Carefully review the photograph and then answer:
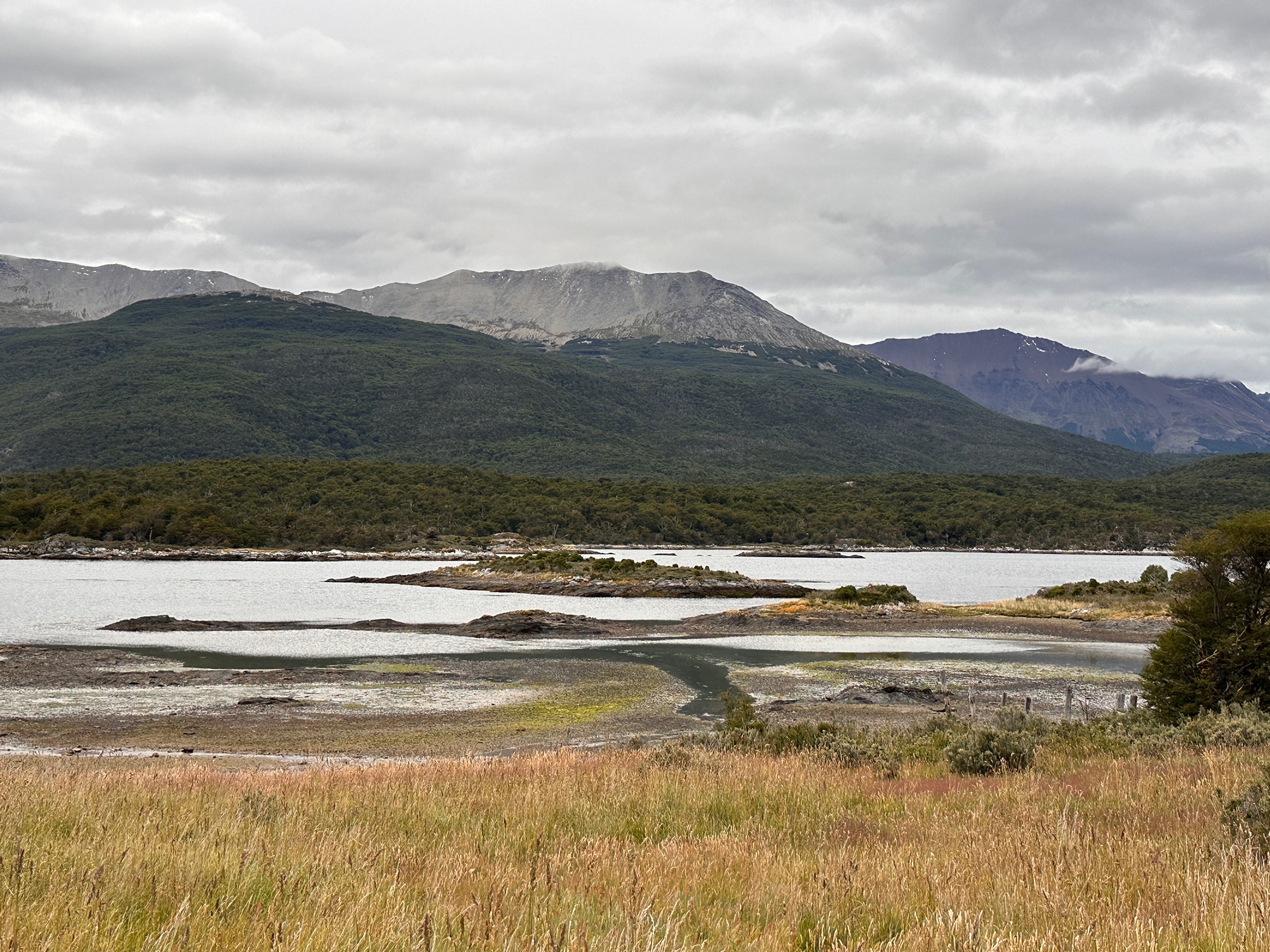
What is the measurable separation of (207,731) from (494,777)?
14469mm

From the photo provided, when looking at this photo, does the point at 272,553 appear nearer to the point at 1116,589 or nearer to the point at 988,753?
the point at 1116,589

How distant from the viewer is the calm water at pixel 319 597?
4212cm

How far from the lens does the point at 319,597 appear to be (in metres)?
65.6

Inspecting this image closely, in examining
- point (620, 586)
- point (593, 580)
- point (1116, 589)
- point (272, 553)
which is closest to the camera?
point (1116, 589)

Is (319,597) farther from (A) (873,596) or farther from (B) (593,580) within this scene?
(A) (873,596)

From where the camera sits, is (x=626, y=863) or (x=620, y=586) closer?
(x=626, y=863)

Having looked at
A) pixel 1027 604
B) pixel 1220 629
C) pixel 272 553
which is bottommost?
pixel 272 553

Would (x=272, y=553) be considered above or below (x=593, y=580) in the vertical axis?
below

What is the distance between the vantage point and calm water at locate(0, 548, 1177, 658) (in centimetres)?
4212

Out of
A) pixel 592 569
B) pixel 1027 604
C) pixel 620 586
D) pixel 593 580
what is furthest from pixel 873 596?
pixel 592 569

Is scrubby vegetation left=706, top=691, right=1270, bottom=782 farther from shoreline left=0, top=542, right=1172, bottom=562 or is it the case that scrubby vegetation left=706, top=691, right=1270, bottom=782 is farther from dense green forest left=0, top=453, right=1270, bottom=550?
dense green forest left=0, top=453, right=1270, bottom=550

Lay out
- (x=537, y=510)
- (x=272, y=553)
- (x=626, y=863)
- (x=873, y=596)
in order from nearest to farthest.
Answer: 1. (x=626, y=863)
2. (x=873, y=596)
3. (x=272, y=553)
4. (x=537, y=510)

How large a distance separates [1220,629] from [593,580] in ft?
200

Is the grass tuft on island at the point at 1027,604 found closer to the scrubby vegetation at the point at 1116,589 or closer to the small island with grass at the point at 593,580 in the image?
the scrubby vegetation at the point at 1116,589
